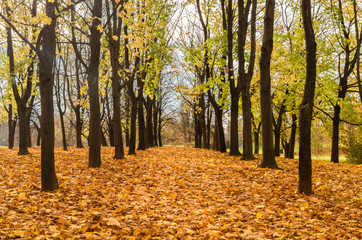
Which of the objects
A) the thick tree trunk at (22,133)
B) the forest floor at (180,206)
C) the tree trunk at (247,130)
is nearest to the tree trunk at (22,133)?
the thick tree trunk at (22,133)

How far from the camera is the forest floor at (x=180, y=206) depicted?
4.67 metres

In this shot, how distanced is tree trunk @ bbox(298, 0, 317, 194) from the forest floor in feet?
1.81

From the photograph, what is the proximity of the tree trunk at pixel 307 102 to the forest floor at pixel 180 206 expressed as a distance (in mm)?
551

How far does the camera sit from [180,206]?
6344mm

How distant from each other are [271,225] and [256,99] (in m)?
17.5

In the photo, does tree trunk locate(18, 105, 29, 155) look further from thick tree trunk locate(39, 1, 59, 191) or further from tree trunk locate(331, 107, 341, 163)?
tree trunk locate(331, 107, 341, 163)

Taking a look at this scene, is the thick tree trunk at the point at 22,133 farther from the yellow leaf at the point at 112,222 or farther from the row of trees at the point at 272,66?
the yellow leaf at the point at 112,222

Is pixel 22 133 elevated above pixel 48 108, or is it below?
below

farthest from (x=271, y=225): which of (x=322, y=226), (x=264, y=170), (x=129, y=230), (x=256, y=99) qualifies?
(x=256, y=99)

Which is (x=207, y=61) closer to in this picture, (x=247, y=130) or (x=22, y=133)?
(x=247, y=130)

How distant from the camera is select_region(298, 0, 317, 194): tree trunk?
6500mm

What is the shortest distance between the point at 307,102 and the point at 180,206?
4013 mm

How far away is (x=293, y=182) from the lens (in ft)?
26.6

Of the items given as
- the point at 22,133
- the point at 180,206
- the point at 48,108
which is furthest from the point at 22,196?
the point at 22,133
